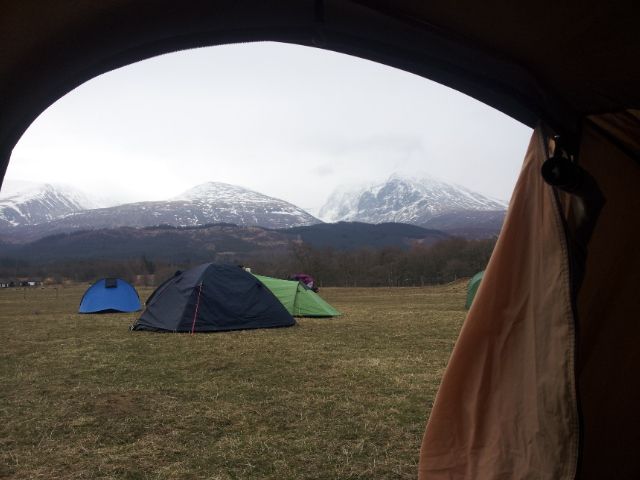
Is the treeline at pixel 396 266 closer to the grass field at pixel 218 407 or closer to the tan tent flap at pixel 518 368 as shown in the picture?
the grass field at pixel 218 407

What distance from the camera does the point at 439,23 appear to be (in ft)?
6.09

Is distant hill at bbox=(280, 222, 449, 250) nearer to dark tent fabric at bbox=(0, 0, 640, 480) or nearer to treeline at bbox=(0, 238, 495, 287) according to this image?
treeline at bbox=(0, 238, 495, 287)

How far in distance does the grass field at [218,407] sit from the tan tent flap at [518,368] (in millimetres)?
1400

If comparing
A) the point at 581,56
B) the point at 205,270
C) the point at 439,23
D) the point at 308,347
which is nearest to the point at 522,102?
the point at 581,56

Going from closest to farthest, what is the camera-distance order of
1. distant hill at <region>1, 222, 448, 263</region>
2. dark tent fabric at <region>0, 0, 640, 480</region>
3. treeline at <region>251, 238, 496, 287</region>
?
dark tent fabric at <region>0, 0, 640, 480</region>
treeline at <region>251, 238, 496, 287</region>
distant hill at <region>1, 222, 448, 263</region>

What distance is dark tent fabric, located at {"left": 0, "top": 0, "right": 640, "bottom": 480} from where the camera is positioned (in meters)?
1.74

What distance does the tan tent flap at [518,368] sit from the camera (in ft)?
6.73

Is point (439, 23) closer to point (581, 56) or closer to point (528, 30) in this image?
point (528, 30)

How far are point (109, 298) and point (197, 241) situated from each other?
9701cm

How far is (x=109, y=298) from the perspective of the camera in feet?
58.0

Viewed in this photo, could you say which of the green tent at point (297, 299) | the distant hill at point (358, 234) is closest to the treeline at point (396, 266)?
the green tent at point (297, 299)

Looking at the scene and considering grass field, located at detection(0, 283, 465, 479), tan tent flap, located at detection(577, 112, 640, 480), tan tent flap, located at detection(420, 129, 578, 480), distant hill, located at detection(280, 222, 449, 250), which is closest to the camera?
tan tent flap, located at detection(420, 129, 578, 480)

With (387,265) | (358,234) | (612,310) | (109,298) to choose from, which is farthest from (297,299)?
(358,234)

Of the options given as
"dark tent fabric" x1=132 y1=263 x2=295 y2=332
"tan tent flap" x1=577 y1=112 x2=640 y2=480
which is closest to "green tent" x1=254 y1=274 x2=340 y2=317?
"dark tent fabric" x1=132 y1=263 x2=295 y2=332
